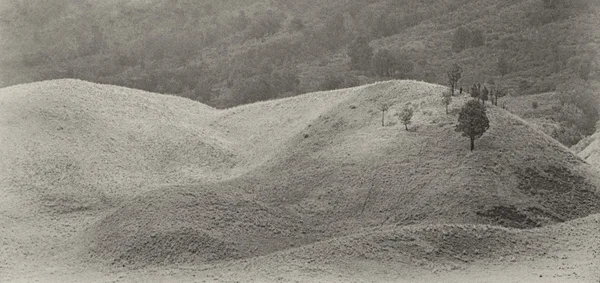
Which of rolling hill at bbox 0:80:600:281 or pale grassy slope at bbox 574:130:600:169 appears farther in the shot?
pale grassy slope at bbox 574:130:600:169

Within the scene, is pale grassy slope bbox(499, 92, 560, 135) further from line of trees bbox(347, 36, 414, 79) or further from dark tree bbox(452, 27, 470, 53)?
dark tree bbox(452, 27, 470, 53)

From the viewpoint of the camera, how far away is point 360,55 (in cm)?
6153

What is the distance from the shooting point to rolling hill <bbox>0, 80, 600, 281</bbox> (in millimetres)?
22312

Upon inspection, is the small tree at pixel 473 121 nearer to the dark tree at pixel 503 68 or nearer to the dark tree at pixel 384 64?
the dark tree at pixel 503 68

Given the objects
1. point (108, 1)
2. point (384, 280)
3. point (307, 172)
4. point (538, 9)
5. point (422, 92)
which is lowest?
point (384, 280)

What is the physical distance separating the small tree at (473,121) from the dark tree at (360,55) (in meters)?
34.7

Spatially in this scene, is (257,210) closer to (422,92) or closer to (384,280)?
(384,280)

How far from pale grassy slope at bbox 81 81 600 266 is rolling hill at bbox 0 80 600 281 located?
0.06 meters

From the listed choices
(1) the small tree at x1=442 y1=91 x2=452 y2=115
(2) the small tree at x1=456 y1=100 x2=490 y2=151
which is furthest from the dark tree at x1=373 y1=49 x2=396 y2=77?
(2) the small tree at x1=456 y1=100 x2=490 y2=151

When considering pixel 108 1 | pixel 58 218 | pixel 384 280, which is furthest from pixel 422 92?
pixel 108 1

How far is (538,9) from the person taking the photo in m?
63.2

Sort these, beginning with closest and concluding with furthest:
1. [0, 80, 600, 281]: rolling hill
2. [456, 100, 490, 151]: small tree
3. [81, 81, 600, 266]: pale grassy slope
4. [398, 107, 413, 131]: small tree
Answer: [0, 80, 600, 281]: rolling hill < [81, 81, 600, 266]: pale grassy slope < [456, 100, 490, 151]: small tree < [398, 107, 413, 131]: small tree

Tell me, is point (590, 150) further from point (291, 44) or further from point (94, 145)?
point (291, 44)

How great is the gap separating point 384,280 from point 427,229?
3.22 m
